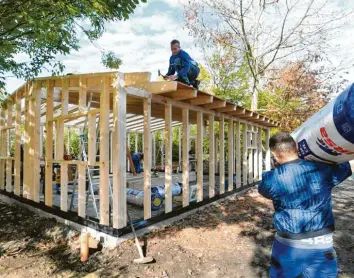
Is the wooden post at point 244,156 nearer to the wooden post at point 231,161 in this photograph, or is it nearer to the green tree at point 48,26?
the wooden post at point 231,161

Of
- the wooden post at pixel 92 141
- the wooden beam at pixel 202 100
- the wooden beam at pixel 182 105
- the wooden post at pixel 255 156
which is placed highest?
the wooden beam at pixel 202 100

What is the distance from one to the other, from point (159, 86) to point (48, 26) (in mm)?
2104

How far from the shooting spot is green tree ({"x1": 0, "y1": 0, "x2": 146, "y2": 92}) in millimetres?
3225

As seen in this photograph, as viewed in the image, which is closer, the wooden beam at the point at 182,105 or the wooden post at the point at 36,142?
the wooden beam at the point at 182,105

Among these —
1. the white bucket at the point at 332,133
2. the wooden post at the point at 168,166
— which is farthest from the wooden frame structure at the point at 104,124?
the white bucket at the point at 332,133

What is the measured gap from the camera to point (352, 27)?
1284cm

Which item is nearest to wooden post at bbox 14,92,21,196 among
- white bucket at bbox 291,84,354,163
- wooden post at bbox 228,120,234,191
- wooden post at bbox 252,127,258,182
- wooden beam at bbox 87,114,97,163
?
wooden beam at bbox 87,114,97,163

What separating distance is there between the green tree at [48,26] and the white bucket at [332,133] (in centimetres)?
258

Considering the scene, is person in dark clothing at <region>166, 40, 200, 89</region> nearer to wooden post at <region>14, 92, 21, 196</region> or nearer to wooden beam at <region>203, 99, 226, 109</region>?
wooden beam at <region>203, 99, 226, 109</region>

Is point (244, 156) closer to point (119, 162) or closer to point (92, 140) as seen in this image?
point (119, 162)

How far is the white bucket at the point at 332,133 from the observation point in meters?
1.70

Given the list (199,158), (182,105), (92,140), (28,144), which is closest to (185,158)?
(199,158)

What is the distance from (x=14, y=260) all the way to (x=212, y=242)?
11.0 feet

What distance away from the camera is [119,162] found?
4566 millimetres
